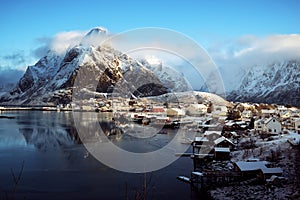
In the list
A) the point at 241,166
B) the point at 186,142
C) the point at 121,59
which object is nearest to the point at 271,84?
the point at 121,59

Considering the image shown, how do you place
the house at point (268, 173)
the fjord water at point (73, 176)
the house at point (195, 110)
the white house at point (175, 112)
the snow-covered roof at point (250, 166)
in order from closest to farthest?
the fjord water at point (73, 176), the house at point (268, 173), the snow-covered roof at point (250, 166), the white house at point (175, 112), the house at point (195, 110)

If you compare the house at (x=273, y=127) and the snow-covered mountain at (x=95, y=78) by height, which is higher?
the snow-covered mountain at (x=95, y=78)

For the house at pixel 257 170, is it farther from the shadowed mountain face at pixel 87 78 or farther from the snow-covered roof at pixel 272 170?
the shadowed mountain face at pixel 87 78

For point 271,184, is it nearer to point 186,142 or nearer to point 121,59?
point 186,142

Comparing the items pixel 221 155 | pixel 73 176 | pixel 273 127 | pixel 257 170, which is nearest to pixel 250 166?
pixel 257 170

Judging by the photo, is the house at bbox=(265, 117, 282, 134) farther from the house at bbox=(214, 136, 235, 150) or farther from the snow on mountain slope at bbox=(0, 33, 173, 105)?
the snow on mountain slope at bbox=(0, 33, 173, 105)

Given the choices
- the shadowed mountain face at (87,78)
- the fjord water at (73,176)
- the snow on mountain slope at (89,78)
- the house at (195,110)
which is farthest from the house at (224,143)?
the shadowed mountain face at (87,78)

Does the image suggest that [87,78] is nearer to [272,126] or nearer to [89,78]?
[89,78]

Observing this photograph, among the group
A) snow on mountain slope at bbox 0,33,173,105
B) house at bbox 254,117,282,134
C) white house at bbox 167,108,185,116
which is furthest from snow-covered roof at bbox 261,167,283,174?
snow on mountain slope at bbox 0,33,173,105
